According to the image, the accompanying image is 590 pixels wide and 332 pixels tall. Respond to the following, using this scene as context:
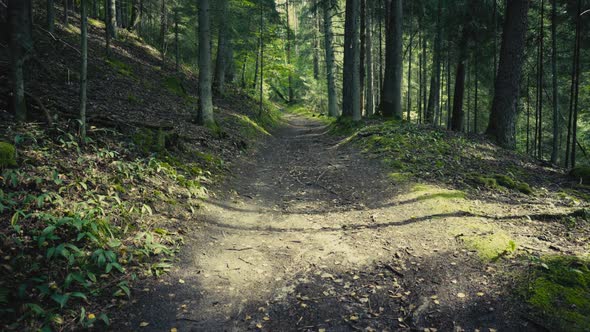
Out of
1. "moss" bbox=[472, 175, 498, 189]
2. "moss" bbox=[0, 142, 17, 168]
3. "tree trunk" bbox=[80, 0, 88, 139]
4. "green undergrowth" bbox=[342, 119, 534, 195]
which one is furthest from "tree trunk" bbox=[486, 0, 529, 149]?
"moss" bbox=[0, 142, 17, 168]

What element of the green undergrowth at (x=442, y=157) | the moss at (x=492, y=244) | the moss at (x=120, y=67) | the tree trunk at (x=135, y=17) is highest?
the tree trunk at (x=135, y=17)

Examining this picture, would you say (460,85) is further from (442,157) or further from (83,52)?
(83,52)

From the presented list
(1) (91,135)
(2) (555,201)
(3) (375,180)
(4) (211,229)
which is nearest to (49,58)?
(1) (91,135)

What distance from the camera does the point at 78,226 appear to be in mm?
3887

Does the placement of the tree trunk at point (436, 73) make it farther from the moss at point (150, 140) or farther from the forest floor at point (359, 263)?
the moss at point (150, 140)

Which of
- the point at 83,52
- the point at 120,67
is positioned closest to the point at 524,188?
the point at 83,52

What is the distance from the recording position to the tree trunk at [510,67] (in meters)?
10.9

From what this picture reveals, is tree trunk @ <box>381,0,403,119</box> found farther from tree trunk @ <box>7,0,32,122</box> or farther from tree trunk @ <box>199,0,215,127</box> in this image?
tree trunk @ <box>7,0,32,122</box>

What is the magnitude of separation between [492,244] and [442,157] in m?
5.26

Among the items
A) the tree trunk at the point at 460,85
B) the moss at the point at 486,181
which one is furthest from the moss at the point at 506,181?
the tree trunk at the point at 460,85

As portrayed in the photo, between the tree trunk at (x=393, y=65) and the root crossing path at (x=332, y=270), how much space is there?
860cm

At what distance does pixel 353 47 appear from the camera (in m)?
15.6

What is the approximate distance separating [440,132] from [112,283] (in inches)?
447

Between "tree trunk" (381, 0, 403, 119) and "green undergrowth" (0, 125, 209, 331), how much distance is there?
11031mm
